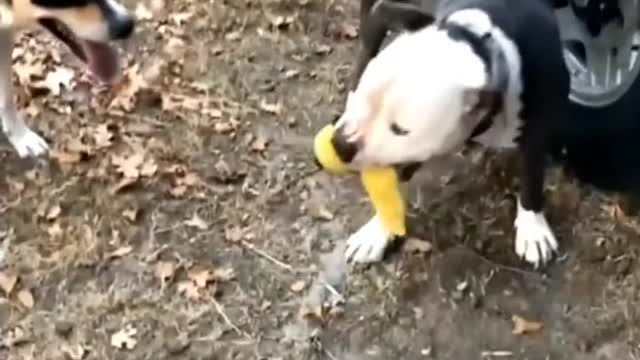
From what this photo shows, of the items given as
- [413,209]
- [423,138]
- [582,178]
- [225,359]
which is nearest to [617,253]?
[582,178]

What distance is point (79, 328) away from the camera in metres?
2.60

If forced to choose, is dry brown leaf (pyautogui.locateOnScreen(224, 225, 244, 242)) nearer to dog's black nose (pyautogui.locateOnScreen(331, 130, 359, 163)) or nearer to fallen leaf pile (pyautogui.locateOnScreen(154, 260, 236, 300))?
fallen leaf pile (pyautogui.locateOnScreen(154, 260, 236, 300))

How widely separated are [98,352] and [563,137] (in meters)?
1.10

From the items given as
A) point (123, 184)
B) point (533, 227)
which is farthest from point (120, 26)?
point (533, 227)

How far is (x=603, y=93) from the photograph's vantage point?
8.93 ft

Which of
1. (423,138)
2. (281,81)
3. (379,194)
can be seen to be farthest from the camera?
(281,81)

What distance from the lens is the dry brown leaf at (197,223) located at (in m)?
2.80

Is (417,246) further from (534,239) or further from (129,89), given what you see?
(129,89)

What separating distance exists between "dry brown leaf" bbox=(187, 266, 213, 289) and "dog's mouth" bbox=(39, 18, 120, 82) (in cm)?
44

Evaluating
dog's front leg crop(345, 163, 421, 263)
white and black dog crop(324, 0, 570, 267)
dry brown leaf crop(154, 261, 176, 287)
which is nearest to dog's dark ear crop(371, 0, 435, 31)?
white and black dog crop(324, 0, 570, 267)

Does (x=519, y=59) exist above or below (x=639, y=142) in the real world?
above

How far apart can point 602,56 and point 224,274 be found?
37.4 inches

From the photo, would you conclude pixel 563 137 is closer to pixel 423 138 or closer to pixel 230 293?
pixel 423 138

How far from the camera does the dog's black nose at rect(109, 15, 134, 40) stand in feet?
8.23
